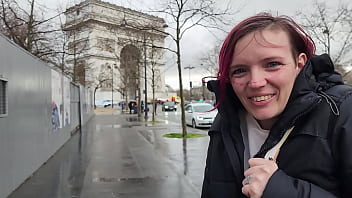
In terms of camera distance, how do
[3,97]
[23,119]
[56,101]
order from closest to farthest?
[3,97]
[23,119]
[56,101]

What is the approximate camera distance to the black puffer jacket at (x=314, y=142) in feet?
3.82

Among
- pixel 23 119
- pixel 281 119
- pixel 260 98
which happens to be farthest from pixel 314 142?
pixel 23 119

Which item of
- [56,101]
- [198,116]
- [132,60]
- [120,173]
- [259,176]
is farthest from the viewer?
[132,60]

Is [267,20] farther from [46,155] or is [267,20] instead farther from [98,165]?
[46,155]

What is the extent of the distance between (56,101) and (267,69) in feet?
38.3

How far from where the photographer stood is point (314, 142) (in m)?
1.21

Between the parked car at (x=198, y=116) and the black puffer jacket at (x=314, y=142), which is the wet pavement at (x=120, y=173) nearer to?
the black puffer jacket at (x=314, y=142)

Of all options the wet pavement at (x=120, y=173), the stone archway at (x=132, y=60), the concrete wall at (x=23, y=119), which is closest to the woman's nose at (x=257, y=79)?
the wet pavement at (x=120, y=173)

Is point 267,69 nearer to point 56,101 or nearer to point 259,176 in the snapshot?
point 259,176

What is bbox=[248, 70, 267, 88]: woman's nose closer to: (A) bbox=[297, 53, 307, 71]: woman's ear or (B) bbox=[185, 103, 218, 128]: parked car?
(A) bbox=[297, 53, 307, 71]: woman's ear

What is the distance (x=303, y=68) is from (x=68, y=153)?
35.3ft

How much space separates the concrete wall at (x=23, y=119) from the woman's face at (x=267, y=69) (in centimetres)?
556

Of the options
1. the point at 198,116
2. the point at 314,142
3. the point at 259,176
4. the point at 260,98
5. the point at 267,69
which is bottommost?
the point at 198,116

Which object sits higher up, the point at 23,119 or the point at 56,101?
the point at 56,101
